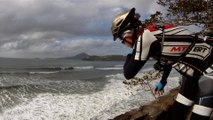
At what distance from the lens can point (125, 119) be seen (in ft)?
35.3

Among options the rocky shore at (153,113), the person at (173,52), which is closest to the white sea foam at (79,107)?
the rocky shore at (153,113)

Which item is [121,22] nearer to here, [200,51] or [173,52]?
[173,52]

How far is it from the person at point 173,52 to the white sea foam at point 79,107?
10.8m

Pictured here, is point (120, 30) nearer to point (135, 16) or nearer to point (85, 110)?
point (135, 16)

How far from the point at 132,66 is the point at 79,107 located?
1453cm

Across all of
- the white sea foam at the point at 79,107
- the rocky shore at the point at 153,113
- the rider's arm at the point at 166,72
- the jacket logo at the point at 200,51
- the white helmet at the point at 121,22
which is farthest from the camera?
the white sea foam at the point at 79,107

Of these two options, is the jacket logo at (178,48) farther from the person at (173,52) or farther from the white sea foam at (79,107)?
the white sea foam at (79,107)

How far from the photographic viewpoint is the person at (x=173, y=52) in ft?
14.0

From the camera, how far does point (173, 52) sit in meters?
4.41

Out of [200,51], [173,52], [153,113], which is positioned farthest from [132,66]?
[153,113]

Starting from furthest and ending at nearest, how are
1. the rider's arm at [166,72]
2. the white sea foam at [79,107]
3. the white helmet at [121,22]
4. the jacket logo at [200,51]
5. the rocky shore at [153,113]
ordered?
the white sea foam at [79,107]
the rocky shore at [153,113]
the rider's arm at [166,72]
the jacket logo at [200,51]
the white helmet at [121,22]

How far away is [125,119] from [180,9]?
184 inches

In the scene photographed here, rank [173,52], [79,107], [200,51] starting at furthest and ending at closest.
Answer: [79,107]
[200,51]
[173,52]

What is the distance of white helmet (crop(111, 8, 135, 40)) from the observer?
436 cm
